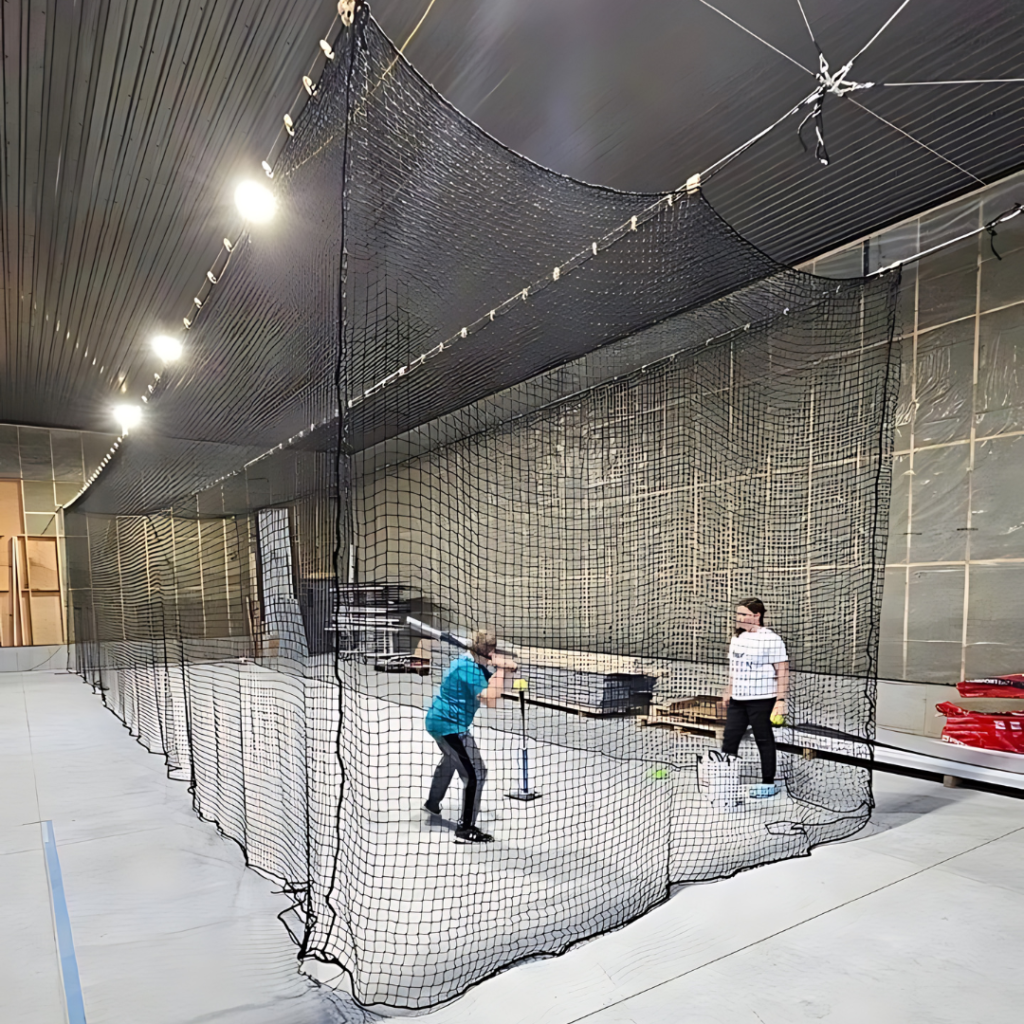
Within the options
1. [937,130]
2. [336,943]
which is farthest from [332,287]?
[937,130]

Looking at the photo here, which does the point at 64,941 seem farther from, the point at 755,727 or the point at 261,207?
the point at 755,727

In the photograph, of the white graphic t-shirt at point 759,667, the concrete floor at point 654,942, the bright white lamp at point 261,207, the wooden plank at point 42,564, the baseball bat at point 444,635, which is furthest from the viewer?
the wooden plank at point 42,564

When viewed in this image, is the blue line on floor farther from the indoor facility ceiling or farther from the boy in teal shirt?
the indoor facility ceiling

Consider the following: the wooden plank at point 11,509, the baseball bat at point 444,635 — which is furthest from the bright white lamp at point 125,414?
the baseball bat at point 444,635

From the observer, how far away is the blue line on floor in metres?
2.27

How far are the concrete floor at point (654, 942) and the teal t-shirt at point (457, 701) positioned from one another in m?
1.13

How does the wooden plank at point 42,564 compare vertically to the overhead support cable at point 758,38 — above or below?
below

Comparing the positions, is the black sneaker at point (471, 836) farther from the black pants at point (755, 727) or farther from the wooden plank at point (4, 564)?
the wooden plank at point (4, 564)

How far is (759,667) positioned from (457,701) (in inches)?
78.6

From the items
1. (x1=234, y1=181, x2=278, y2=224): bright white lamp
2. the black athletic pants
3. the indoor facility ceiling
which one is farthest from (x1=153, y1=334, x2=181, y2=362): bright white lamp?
the black athletic pants

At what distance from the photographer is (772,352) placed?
21.2 ft

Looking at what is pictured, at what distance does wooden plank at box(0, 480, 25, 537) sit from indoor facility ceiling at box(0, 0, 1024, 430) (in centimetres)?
761

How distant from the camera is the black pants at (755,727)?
429 centimetres

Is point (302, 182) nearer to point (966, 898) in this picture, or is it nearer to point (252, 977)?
point (252, 977)
